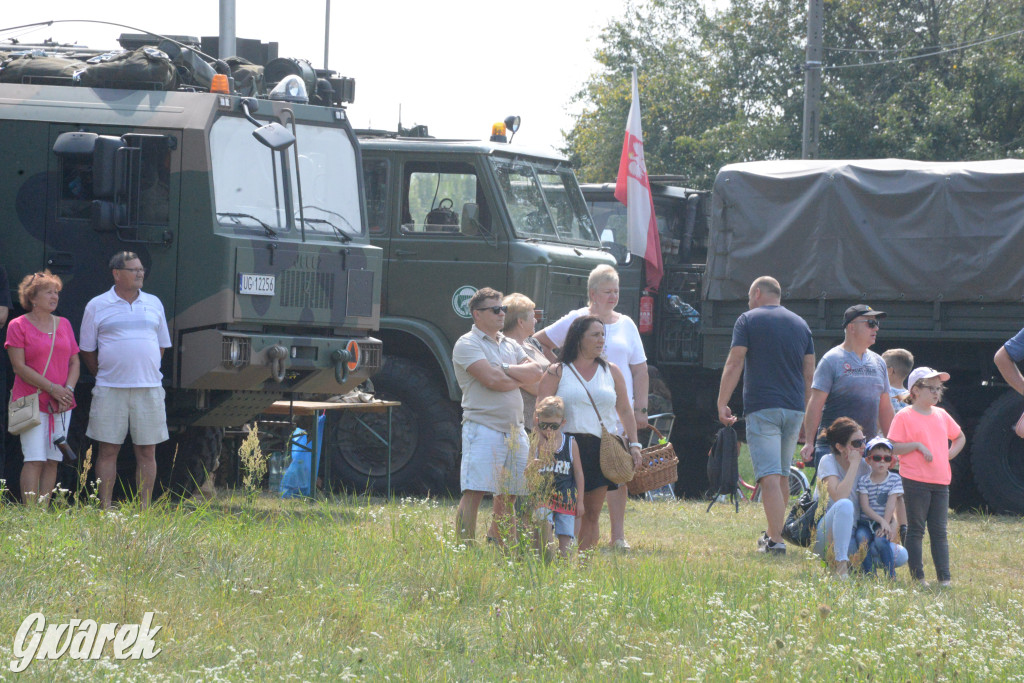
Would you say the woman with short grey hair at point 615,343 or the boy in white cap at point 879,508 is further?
the woman with short grey hair at point 615,343

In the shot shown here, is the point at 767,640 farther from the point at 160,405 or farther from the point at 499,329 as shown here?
the point at 160,405

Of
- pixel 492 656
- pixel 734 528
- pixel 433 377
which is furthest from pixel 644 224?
pixel 492 656

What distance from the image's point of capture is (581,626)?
18.1ft

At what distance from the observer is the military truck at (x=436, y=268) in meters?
11.2

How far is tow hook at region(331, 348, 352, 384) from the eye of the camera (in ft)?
31.0

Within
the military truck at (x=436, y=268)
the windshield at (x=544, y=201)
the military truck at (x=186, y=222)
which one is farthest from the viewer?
the windshield at (x=544, y=201)

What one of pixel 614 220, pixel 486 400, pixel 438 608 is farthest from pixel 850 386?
pixel 614 220

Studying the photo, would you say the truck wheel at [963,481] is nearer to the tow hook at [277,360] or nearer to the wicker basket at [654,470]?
the wicker basket at [654,470]

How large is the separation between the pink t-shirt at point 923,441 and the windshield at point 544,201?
14.8ft

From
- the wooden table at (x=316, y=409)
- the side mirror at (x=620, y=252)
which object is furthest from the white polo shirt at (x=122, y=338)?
the side mirror at (x=620, y=252)

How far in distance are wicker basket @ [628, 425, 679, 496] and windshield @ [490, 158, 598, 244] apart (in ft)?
11.3

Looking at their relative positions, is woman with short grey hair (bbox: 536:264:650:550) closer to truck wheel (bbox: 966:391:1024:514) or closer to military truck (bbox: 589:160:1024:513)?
military truck (bbox: 589:160:1024:513)

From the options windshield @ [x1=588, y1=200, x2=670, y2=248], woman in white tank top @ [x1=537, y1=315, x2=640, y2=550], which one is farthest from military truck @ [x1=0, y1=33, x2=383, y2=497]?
windshield @ [x1=588, y1=200, x2=670, y2=248]

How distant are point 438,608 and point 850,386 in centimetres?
344
